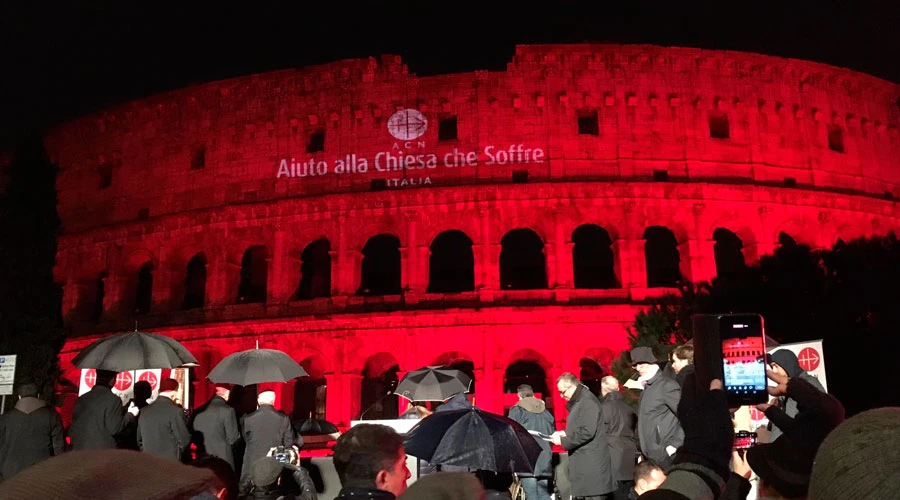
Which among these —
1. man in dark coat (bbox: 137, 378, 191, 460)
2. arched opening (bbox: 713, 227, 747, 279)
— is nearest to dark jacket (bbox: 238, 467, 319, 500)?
man in dark coat (bbox: 137, 378, 191, 460)

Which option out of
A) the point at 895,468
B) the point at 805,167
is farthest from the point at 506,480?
the point at 805,167

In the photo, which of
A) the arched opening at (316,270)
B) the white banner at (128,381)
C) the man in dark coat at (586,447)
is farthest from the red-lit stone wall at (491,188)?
the man in dark coat at (586,447)

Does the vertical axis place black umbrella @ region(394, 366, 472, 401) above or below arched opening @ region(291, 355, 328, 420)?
above

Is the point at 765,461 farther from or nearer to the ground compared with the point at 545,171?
nearer to the ground

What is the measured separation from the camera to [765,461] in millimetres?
2666

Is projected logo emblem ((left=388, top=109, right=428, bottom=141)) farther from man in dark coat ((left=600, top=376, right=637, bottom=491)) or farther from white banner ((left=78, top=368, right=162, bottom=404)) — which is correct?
man in dark coat ((left=600, top=376, right=637, bottom=491))

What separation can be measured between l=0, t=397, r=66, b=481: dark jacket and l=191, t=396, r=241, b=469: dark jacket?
1522mm

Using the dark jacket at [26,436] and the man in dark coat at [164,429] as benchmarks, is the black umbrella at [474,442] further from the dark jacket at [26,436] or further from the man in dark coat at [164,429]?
the dark jacket at [26,436]

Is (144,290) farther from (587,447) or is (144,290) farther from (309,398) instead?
(587,447)

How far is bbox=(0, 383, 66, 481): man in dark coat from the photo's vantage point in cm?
816

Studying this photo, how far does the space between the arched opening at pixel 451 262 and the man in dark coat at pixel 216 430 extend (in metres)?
20.6

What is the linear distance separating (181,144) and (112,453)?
95.5ft

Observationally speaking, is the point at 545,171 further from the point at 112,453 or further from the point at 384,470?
the point at 112,453

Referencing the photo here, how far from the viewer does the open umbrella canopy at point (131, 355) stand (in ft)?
32.5
